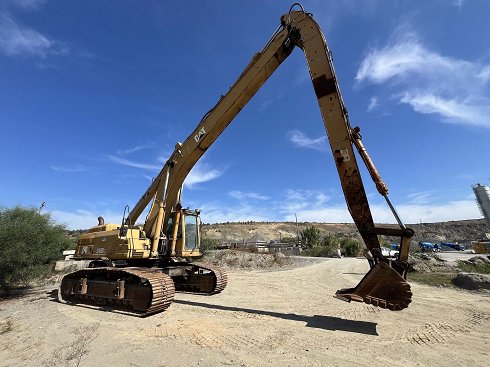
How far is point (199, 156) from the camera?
1048cm

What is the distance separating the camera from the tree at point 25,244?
12.2 m

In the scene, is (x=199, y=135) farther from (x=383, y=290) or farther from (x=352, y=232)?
(x=352, y=232)

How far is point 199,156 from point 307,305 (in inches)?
229

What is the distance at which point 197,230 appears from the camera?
11.6 metres

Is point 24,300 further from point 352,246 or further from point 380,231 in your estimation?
point 352,246

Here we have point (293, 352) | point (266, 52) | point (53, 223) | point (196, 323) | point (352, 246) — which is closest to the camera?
point (293, 352)

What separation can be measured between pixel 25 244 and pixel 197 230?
287 inches

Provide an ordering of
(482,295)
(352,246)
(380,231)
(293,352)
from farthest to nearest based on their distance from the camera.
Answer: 1. (352,246)
2. (482,295)
3. (380,231)
4. (293,352)

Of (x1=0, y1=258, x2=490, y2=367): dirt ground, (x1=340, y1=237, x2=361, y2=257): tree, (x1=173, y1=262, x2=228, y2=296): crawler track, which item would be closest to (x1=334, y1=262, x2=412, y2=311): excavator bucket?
(x1=0, y1=258, x2=490, y2=367): dirt ground

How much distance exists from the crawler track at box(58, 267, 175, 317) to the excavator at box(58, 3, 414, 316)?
3 centimetres

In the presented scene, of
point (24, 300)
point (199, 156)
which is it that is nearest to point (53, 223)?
point (24, 300)

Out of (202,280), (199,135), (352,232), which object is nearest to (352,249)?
(202,280)

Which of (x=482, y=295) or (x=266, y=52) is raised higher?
(x=266, y=52)

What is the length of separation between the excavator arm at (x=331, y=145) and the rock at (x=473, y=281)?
281 inches
